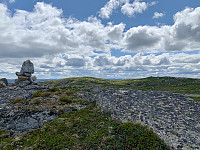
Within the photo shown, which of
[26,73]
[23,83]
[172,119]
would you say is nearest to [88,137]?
[172,119]

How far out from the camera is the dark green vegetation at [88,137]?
1042cm

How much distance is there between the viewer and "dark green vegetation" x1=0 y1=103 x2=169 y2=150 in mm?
10418

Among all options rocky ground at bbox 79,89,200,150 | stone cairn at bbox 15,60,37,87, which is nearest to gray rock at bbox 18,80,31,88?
stone cairn at bbox 15,60,37,87

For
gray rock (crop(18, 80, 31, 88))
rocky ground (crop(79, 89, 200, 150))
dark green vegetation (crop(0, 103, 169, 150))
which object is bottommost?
dark green vegetation (crop(0, 103, 169, 150))

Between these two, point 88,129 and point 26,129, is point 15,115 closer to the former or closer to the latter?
point 26,129

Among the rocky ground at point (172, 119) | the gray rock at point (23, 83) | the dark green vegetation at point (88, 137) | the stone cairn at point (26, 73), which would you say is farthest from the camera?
the stone cairn at point (26, 73)

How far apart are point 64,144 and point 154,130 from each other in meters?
9.28

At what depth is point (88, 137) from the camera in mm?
11664

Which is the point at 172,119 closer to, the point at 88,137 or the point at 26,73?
the point at 88,137

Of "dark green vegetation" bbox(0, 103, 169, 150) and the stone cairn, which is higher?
the stone cairn

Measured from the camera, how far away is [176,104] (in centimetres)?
1959

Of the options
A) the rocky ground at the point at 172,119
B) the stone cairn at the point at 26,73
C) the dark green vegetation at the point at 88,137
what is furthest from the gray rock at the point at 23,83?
the rocky ground at the point at 172,119

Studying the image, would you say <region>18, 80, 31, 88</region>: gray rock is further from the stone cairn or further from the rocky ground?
the rocky ground

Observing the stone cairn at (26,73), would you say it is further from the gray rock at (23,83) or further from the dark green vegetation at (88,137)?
the dark green vegetation at (88,137)
